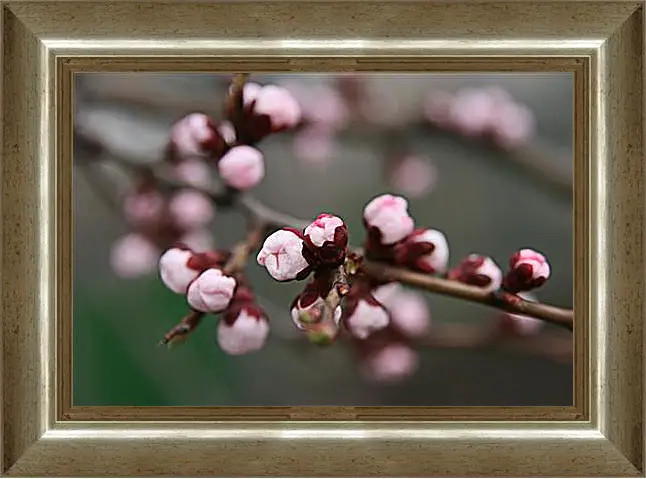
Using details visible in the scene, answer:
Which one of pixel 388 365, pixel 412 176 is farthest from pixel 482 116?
pixel 388 365

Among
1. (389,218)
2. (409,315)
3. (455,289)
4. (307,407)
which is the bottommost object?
(307,407)

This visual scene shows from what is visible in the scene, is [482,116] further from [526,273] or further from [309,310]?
[309,310]

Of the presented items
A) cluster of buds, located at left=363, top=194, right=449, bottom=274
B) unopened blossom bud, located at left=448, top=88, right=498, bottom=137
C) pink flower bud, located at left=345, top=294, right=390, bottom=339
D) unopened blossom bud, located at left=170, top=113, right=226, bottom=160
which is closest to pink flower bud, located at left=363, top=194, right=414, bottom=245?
cluster of buds, located at left=363, top=194, right=449, bottom=274

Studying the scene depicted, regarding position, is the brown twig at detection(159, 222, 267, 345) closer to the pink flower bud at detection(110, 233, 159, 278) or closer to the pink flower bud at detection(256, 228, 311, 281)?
the pink flower bud at detection(256, 228, 311, 281)

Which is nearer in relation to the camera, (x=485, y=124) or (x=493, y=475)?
(x=493, y=475)

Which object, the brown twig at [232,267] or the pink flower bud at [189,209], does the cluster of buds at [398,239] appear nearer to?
the brown twig at [232,267]

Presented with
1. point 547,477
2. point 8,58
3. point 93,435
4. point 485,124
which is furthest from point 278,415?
point 485,124

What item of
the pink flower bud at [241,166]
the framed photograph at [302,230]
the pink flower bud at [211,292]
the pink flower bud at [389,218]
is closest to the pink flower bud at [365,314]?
the framed photograph at [302,230]

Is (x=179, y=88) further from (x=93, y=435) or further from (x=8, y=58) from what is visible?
(x=93, y=435)
